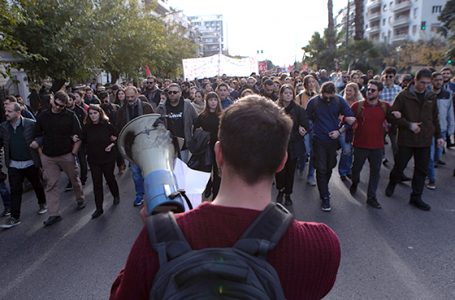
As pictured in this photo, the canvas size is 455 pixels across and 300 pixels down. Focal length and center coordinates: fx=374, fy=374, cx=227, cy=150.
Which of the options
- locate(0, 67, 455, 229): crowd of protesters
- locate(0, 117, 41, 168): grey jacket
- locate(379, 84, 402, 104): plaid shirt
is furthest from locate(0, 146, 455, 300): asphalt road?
locate(379, 84, 402, 104): plaid shirt

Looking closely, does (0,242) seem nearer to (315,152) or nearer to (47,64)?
(315,152)

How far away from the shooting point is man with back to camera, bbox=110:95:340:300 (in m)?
1.04

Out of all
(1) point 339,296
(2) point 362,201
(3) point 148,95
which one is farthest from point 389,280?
(3) point 148,95

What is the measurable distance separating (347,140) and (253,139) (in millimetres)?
5376

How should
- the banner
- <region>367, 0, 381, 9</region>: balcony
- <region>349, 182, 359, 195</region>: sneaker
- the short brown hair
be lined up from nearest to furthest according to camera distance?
the short brown hair → <region>349, 182, 359, 195</region>: sneaker → the banner → <region>367, 0, 381, 9</region>: balcony

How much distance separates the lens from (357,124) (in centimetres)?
535

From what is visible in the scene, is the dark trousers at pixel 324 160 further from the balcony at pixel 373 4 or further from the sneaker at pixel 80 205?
the balcony at pixel 373 4

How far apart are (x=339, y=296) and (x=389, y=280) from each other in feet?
1.85

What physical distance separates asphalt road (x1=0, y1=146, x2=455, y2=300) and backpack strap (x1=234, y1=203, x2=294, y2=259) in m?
2.53

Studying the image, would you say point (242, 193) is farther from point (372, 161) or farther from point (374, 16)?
point (374, 16)

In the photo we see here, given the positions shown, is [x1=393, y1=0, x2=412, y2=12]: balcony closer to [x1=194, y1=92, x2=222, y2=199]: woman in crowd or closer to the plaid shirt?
the plaid shirt

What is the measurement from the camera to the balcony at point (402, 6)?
202 feet

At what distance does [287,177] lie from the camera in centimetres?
535

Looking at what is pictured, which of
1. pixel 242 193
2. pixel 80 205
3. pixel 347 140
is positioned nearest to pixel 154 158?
pixel 242 193
